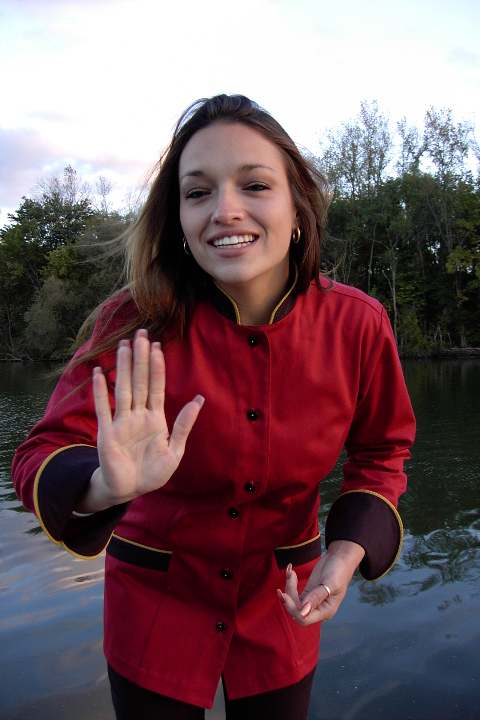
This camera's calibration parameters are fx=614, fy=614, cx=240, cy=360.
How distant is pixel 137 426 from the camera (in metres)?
1.23

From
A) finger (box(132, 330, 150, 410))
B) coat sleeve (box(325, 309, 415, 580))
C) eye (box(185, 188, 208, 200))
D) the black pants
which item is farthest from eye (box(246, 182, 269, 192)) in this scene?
the black pants

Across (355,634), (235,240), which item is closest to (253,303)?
(235,240)

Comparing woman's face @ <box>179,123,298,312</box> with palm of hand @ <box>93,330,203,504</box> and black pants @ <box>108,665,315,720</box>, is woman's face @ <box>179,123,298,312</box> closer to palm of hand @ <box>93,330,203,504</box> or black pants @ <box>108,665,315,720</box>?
palm of hand @ <box>93,330,203,504</box>

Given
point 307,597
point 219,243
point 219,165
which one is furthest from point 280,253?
point 307,597

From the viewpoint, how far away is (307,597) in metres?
1.37

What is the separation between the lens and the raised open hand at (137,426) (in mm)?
1198

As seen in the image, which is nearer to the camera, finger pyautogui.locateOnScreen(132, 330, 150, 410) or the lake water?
finger pyautogui.locateOnScreen(132, 330, 150, 410)

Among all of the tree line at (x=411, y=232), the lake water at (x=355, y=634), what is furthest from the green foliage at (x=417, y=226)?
the lake water at (x=355, y=634)

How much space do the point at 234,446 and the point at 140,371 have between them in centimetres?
40

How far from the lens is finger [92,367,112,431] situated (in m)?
1.19

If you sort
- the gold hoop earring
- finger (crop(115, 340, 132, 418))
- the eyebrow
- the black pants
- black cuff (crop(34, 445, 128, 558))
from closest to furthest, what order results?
finger (crop(115, 340, 132, 418))
black cuff (crop(34, 445, 128, 558))
the black pants
the eyebrow
the gold hoop earring

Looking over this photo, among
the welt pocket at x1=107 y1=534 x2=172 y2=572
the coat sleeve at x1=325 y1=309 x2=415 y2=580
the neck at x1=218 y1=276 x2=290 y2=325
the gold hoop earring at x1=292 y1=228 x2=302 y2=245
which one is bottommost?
the welt pocket at x1=107 y1=534 x2=172 y2=572

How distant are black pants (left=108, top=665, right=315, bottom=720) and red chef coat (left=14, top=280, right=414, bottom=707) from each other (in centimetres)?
3

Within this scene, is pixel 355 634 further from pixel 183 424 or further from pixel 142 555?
pixel 183 424
